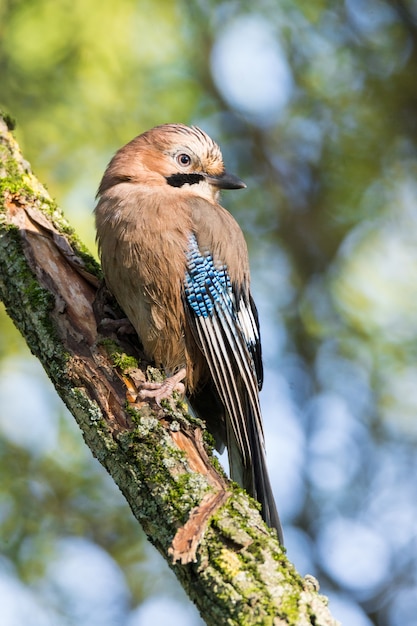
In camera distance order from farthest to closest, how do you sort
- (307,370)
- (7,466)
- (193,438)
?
1. (307,370)
2. (7,466)
3. (193,438)

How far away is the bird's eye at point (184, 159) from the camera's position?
5496 millimetres

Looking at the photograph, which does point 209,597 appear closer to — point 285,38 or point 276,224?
point 276,224

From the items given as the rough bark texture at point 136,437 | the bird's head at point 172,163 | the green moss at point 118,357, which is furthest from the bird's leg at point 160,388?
the bird's head at point 172,163

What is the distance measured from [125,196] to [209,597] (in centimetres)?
273

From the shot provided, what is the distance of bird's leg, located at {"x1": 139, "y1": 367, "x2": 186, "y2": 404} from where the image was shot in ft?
13.2

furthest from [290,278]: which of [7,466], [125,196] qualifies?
[125,196]

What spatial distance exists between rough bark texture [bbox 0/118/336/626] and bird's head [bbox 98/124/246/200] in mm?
568

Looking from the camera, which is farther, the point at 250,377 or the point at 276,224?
the point at 276,224

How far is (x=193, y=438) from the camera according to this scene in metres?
3.82

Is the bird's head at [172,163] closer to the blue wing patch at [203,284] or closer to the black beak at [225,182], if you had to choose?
the black beak at [225,182]

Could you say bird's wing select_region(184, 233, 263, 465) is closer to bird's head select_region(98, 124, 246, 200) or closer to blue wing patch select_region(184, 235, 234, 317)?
blue wing patch select_region(184, 235, 234, 317)

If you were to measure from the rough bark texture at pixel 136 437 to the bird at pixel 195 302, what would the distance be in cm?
23

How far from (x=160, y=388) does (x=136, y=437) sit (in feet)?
1.47

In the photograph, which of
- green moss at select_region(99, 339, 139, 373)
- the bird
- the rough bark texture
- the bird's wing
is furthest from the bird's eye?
green moss at select_region(99, 339, 139, 373)
